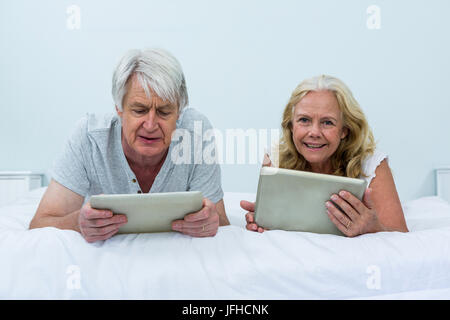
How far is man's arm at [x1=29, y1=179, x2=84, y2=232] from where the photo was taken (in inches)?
30.4

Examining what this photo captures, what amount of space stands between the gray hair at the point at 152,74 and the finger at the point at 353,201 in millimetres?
405

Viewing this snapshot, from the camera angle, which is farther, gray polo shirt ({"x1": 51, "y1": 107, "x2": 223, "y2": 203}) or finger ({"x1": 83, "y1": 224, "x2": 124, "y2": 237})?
gray polo shirt ({"x1": 51, "y1": 107, "x2": 223, "y2": 203})

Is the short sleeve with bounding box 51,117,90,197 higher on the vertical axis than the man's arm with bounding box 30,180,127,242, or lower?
higher

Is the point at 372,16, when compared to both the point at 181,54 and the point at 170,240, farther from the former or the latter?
the point at 170,240

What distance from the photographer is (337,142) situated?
3.32 feet

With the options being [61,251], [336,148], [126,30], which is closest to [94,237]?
[61,251]

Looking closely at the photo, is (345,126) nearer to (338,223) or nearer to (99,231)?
(338,223)

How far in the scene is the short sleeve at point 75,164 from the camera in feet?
2.81

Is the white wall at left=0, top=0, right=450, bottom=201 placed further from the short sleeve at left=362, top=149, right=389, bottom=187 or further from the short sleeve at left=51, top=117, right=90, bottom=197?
the short sleeve at left=51, top=117, right=90, bottom=197
